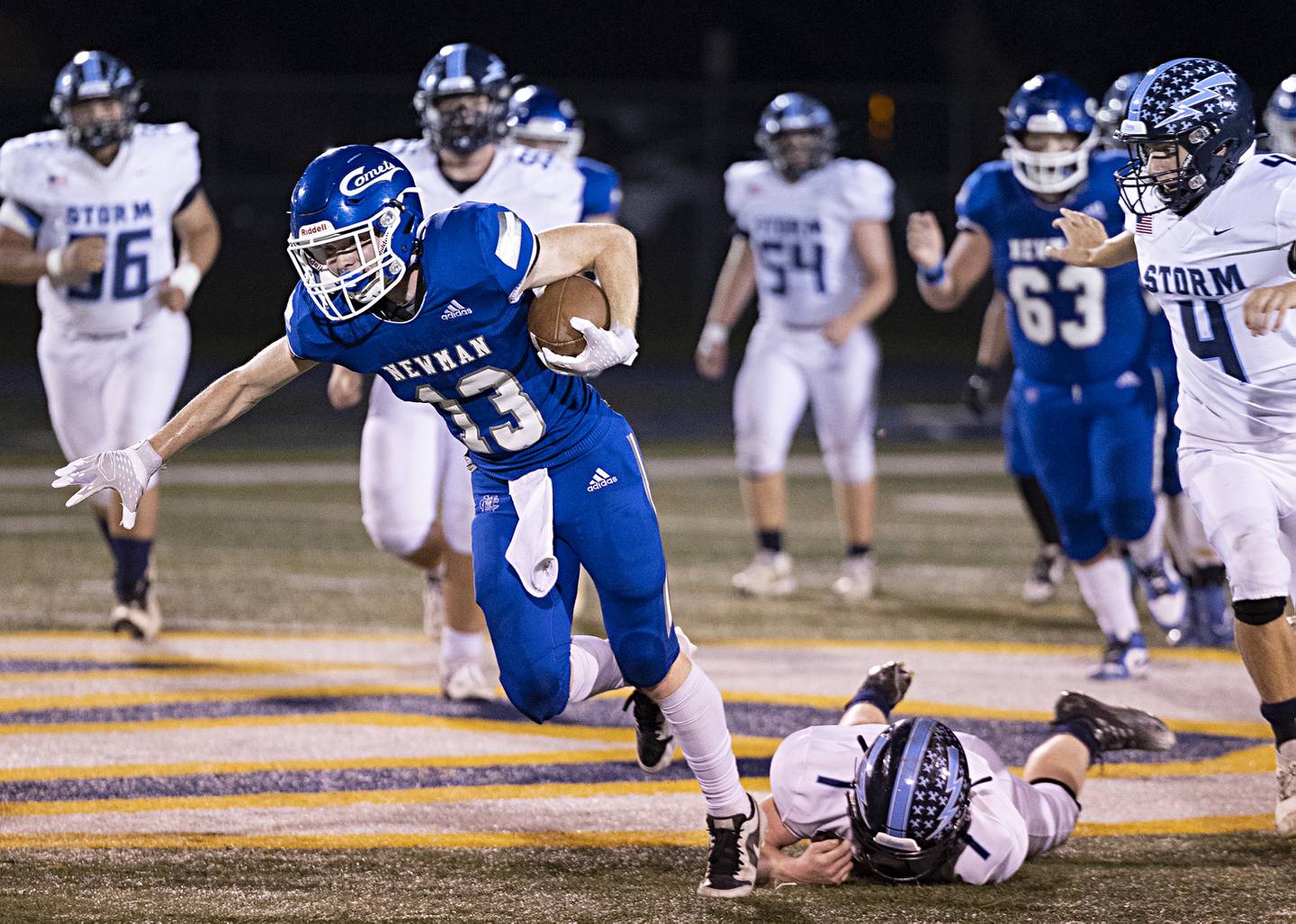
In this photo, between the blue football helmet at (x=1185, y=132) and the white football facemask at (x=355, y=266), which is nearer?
the white football facemask at (x=355, y=266)

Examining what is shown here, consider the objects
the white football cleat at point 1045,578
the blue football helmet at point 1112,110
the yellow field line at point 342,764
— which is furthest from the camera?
the blue football helmet at point 1112,110

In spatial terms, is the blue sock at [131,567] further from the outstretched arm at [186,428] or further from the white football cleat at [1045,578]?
the white football cleat at [1045,578]

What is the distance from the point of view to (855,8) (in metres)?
24.8

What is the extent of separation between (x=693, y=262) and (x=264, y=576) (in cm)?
1359

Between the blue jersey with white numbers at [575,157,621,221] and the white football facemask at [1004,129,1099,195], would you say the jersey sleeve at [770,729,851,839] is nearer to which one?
the white football facemask at [1004,129,1099,195]

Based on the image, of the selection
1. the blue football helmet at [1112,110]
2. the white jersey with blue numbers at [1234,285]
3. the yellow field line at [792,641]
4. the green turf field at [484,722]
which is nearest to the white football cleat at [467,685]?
the green turf field at [484,722]

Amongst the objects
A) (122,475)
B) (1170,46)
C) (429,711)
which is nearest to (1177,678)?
(429,711)

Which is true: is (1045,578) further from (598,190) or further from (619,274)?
(619,274)

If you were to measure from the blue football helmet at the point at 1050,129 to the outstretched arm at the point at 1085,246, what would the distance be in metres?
1.05

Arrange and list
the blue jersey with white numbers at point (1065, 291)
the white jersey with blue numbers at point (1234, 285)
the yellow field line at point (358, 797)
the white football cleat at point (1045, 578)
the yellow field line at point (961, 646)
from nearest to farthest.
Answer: the white jersey with blue numbers at point (1234, 285), the yellow field line at point (358, 797), the blue jersey with white numbers at point (1065, 291), the yellow field line at point (961, 646), the white football cleat at point (1045, 578)

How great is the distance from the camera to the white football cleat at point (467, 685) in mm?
5574

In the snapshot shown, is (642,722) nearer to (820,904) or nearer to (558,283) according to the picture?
(820,904)

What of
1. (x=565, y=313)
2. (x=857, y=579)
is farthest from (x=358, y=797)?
(x=857, y=579)

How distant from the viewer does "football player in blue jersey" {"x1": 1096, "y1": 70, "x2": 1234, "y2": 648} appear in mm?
6375
